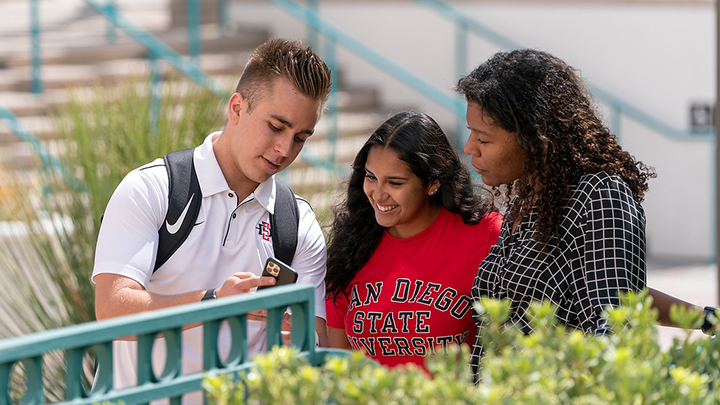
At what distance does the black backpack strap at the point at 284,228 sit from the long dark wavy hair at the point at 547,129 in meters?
0.57

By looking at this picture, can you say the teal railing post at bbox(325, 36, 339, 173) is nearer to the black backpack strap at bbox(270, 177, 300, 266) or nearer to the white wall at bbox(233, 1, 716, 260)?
the white wall at bbox(233, 1, 716, 260)

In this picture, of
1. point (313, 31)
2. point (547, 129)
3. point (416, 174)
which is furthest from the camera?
point (313, 31)

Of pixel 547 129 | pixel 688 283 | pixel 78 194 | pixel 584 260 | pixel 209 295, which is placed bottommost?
pixel 688 283

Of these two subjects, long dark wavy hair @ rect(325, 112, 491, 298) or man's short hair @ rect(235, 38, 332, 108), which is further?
long dark wavy hair @ rect(325, 112, 491, 298)

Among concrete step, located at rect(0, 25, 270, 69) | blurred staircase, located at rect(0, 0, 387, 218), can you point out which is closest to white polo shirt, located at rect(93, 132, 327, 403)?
blurred staircase, located at rect(0, 0, 387, 218)

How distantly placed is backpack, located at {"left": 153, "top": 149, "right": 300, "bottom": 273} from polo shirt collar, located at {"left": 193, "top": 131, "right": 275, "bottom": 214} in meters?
0.01

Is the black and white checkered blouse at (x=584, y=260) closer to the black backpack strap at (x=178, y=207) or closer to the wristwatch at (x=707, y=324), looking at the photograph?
the wristwatch at (x=707, y=324)

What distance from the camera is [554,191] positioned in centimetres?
209

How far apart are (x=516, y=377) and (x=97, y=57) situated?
7.66 metres

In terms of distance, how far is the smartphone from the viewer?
188cm

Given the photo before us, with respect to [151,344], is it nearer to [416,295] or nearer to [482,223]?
[416,295]

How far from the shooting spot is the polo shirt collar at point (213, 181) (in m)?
2.29

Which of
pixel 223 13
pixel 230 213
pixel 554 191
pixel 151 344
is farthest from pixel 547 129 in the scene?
pixel 223 13

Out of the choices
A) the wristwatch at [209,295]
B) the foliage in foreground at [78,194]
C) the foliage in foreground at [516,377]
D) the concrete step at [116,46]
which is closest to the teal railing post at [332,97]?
the concrete step at [116,46]
